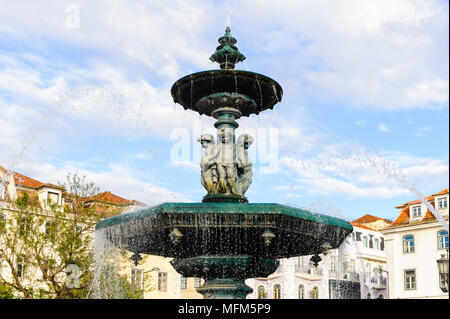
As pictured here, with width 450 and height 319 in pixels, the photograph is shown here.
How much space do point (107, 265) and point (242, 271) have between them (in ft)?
76.6

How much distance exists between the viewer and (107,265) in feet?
105

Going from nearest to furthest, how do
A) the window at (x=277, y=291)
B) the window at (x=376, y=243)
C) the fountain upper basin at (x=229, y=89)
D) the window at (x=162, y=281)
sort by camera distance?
the fountain upper basin at (x=229, y=89), the window at (x=162, y=281), the window at (x=277, y=291), the window at (x=376, y=243)

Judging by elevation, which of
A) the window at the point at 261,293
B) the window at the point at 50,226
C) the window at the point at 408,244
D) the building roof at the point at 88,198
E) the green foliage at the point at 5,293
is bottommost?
the green foliage at the point at 5,293

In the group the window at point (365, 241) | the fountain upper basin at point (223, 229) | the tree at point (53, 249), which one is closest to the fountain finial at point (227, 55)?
the fountain upper basin at point (223, 229)

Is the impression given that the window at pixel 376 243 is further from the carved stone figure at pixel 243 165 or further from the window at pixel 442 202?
the carved stone figure at pixel 243 165

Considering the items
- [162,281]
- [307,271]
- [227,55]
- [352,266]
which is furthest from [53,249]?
[352,266]

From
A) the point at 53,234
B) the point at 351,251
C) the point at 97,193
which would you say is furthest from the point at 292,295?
the point at 53,234

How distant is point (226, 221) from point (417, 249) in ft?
145

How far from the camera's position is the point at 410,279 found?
49.8 metres

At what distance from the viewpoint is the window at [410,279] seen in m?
49.6

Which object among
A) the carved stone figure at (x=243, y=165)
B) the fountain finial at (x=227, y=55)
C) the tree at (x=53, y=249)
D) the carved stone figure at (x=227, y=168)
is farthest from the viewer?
the tree at (x=53, y=249)

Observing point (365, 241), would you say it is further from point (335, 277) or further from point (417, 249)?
point (417, 249)

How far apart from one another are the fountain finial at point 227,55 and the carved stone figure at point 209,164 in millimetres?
1952
